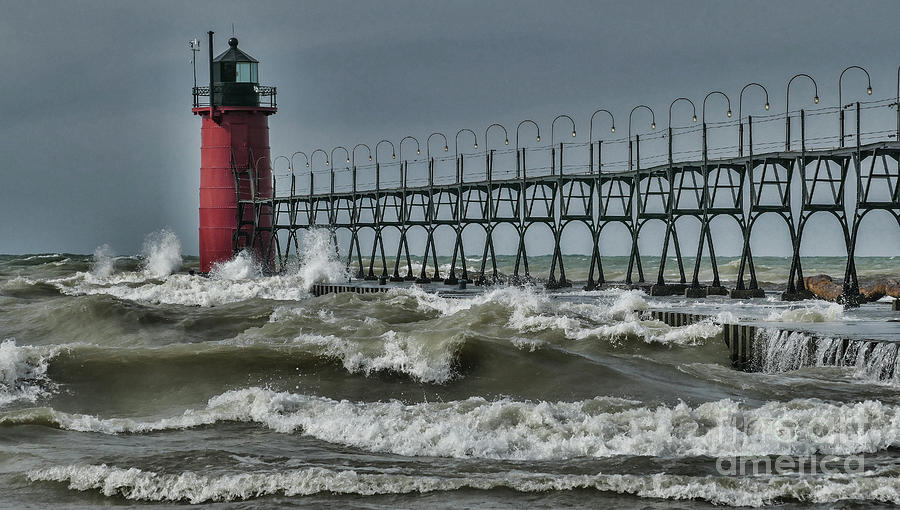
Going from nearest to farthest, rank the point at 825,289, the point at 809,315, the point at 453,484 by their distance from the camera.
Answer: the point at 453,484 < the point at 809,315 < the point at 825,289

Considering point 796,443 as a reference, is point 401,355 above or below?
above

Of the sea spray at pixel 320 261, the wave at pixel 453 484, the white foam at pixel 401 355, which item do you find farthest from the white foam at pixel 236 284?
the wave at pixel 453 484

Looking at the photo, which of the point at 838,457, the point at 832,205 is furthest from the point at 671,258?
the point at 838,457

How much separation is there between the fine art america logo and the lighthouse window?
41.1 meters

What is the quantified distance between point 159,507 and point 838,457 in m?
6.80

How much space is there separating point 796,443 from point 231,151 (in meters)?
42.2

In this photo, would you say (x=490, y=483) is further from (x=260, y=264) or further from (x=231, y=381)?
(x=260, y=264)

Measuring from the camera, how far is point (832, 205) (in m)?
31.0

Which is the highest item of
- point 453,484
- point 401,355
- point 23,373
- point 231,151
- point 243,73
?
point 243,73

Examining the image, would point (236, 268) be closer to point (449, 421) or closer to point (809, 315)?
point (809, 315)

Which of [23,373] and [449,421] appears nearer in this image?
[449,421]

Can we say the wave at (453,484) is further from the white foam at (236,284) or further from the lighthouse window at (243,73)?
the lighthouse window at (243,73)

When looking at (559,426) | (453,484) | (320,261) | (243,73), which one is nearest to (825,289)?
(320,261)

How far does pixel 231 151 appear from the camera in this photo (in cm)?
5109
